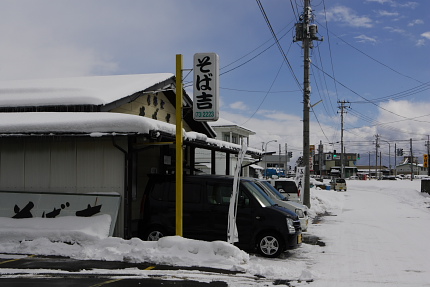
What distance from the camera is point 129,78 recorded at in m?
16.3

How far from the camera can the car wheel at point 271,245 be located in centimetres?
912

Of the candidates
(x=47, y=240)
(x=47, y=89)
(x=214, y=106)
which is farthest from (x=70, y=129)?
(x=47, y=89)

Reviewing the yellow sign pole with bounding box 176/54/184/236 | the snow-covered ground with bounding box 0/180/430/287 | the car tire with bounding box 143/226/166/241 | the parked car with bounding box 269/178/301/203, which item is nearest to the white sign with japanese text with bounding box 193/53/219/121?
the yellow sign pole with bounding box 176/54/184/236

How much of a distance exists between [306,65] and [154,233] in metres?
14.5

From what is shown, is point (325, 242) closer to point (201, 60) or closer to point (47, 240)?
point (201, 60)

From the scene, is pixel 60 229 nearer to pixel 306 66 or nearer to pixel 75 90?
pixel 75 90

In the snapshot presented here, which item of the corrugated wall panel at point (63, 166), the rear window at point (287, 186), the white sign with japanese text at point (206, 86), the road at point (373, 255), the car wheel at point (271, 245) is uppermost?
the white sign with japanese text at point (206, 86)

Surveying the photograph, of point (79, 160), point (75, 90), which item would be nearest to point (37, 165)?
point (79, 160)

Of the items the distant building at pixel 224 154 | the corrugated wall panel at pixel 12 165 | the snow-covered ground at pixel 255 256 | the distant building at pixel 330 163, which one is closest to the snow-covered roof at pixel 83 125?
→ the corrugated wall panel at pixel 12 165

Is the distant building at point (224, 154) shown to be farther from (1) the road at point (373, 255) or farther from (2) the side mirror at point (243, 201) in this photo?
(2) the side mirror at point (243, 201)

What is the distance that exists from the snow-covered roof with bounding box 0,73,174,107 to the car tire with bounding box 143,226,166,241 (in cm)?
454

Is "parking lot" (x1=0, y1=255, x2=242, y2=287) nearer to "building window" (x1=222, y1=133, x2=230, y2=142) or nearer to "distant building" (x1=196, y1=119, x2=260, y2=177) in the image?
"distant building" (x1=196, y1=119, x2=260, y2=177)

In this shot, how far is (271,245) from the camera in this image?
30.1 feet

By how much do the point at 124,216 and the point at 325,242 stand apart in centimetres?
564
